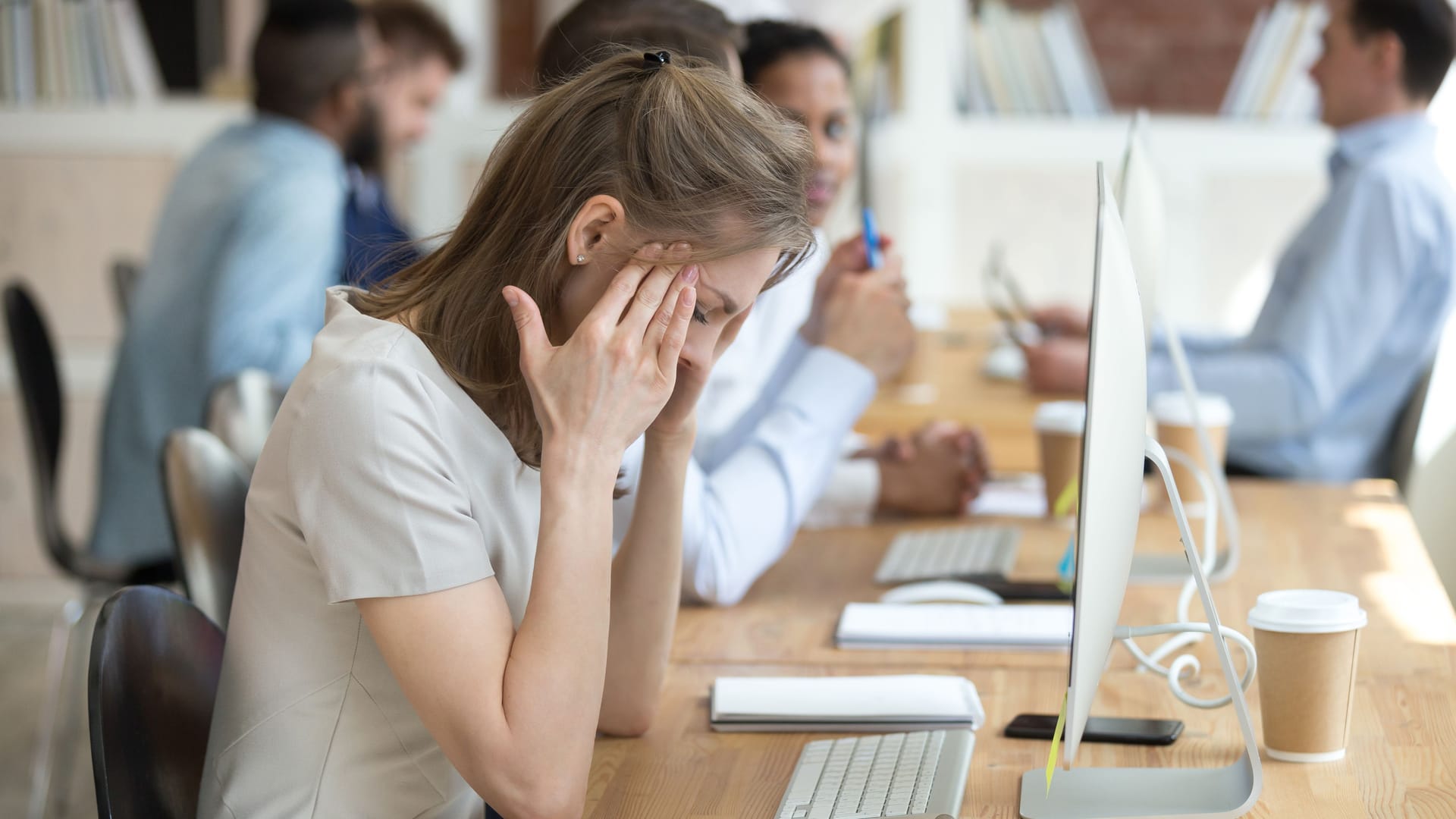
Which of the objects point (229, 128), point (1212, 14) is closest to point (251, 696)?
point (229, 128)

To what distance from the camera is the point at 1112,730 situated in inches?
43.5

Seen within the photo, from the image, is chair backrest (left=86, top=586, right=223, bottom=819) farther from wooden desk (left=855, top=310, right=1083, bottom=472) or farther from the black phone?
wooden desk (left=855, top=310, right=1083, bottom=472)

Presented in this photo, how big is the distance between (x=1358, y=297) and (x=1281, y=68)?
5.30 feet

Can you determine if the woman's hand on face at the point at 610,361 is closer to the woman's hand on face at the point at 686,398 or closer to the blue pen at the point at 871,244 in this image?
the woman's hand on face at the point at 686,398

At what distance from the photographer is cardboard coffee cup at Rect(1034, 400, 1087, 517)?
183 cm

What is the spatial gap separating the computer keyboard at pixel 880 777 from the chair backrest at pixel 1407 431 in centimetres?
153

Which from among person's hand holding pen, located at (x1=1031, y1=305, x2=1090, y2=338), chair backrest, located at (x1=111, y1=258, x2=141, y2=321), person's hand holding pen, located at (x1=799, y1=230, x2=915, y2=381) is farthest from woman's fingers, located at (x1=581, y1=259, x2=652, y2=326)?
chair backrest, located at (x1=111, y1=258, x2=141, y2=321)

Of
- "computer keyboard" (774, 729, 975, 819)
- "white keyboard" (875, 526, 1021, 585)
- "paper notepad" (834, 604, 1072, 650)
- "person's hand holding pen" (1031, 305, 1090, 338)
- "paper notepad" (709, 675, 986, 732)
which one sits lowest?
"person's hand holding pen" (1031, 305, 1090, 338)

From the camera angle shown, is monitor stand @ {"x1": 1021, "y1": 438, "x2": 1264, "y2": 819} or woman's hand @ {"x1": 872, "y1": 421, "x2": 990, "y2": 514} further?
woman's hand @ {"x1": 872, "y1": 421, "x2": 990, "y2": 514}

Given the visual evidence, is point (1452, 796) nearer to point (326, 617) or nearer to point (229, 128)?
point (326, 617)

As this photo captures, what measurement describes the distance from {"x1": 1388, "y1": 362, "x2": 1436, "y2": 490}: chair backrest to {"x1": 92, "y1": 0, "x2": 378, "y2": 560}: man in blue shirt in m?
1.90

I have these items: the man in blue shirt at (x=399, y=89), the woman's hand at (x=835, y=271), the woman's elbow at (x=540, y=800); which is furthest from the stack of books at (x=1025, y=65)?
the woman's elbow at (x=540, y=800)

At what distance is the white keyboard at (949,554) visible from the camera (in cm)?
160

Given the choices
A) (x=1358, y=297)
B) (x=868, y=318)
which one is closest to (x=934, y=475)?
(x=868, y=318)
